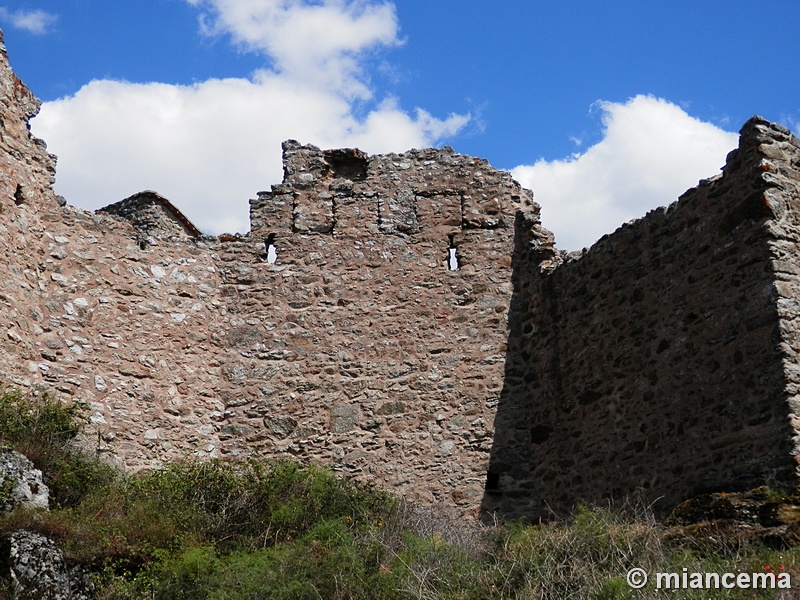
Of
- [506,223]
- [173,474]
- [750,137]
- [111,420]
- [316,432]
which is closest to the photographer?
[750,137]

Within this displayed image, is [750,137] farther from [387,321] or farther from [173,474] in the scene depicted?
[173,474]

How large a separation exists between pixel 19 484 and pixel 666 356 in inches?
251

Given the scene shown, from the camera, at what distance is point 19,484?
9.31 metres

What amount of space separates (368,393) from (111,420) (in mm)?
3121

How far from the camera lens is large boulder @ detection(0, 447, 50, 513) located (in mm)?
9117

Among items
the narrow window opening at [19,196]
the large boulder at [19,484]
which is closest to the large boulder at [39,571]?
the large boulder at [19,484]

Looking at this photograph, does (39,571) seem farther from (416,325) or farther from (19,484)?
(416,325)

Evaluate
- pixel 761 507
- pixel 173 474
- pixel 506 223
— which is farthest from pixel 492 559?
pixel 506 223

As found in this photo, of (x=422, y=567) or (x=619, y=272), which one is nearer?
(x=422, y=567)

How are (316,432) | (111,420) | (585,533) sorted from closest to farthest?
(585,533), (111,420), (316,432)

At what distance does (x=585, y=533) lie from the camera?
873cm

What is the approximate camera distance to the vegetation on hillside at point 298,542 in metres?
8.34

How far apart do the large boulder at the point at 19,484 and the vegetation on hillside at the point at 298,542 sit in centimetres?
19

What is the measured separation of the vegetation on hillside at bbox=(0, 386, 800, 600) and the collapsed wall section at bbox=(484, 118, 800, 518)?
958mm
